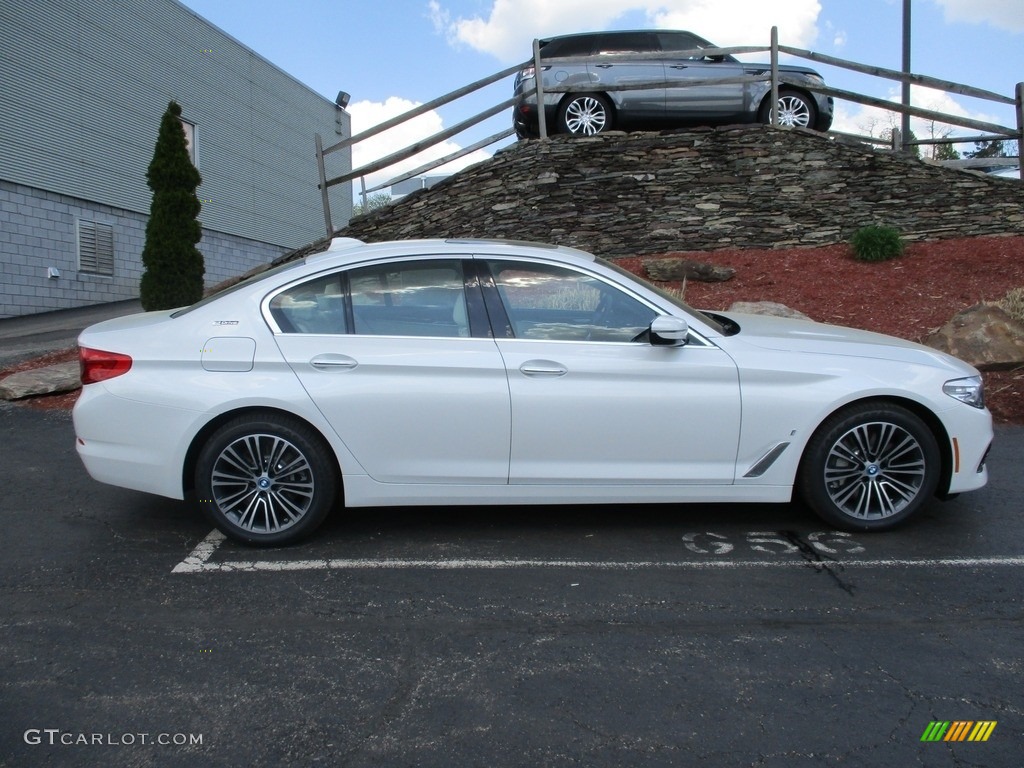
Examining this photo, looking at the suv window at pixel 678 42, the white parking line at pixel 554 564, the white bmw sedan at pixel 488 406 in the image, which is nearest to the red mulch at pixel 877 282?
the suv window at pixel 678 42

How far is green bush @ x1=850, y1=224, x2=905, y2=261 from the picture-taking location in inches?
444

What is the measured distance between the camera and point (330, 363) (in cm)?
444

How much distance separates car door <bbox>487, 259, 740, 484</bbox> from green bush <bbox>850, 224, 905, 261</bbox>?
7803mm

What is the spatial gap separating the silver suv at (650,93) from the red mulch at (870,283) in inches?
105

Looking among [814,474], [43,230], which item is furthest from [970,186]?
[43,230]

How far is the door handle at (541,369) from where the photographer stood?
4.45 meters

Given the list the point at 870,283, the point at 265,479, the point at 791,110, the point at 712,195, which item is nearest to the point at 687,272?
the point at 870,283

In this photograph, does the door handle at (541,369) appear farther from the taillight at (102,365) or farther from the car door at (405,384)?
the taillight at (102,365)

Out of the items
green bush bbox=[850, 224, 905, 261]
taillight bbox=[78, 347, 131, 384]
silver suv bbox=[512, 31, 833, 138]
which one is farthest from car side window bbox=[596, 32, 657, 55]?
taillight bbox=[78, 347, 131, 384]

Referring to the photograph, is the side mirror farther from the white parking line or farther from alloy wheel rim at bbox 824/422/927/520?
the white parking line

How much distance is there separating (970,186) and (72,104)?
54.1 ft

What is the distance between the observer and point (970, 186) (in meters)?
12.2

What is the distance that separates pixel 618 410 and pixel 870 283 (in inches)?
289

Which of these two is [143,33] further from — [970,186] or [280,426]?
[280,426]
